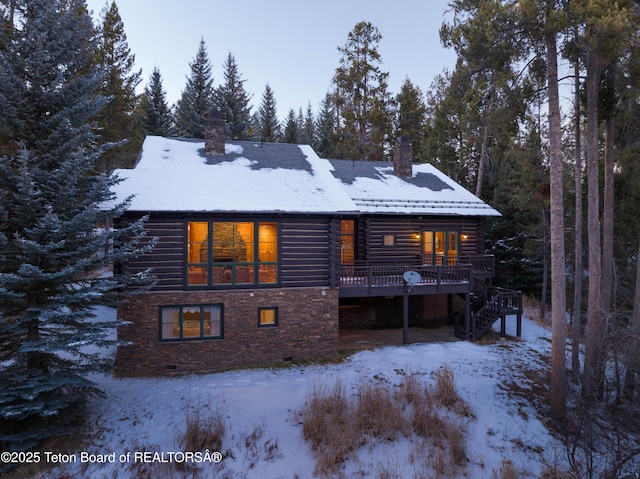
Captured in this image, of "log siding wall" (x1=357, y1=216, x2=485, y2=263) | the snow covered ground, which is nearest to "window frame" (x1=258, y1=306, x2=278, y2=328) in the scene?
the snow covered ground

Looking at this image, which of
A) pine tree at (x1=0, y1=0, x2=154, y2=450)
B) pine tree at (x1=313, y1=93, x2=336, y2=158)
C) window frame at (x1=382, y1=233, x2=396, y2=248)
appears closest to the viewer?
pine tree at (x1=0, y1=0, x2=154, y2=450)

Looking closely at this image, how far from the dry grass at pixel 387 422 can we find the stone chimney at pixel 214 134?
10.2 meters

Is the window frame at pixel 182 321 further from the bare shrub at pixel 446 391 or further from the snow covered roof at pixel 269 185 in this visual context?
the bare shrub at pixel 446 391

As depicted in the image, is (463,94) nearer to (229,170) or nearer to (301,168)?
(301,168)

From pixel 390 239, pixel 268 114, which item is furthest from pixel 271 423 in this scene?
pixel 268 114

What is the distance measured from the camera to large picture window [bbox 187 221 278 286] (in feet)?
40.7

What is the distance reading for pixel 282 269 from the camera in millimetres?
13047

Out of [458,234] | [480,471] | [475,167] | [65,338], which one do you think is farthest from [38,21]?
[475,167]

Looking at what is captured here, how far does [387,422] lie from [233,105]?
30598mm

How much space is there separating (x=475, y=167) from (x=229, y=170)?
22.1 meters

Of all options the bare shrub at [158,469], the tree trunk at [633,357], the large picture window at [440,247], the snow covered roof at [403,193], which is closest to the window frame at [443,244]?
the large picture window at [440,247]

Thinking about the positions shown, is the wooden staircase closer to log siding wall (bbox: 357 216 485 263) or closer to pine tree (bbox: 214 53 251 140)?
log siding wall (bbox: 357 216 485 263)

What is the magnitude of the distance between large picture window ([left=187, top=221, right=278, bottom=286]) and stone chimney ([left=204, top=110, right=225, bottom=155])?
14.9ft

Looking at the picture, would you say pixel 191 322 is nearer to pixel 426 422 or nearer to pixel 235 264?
pixel 235 264
